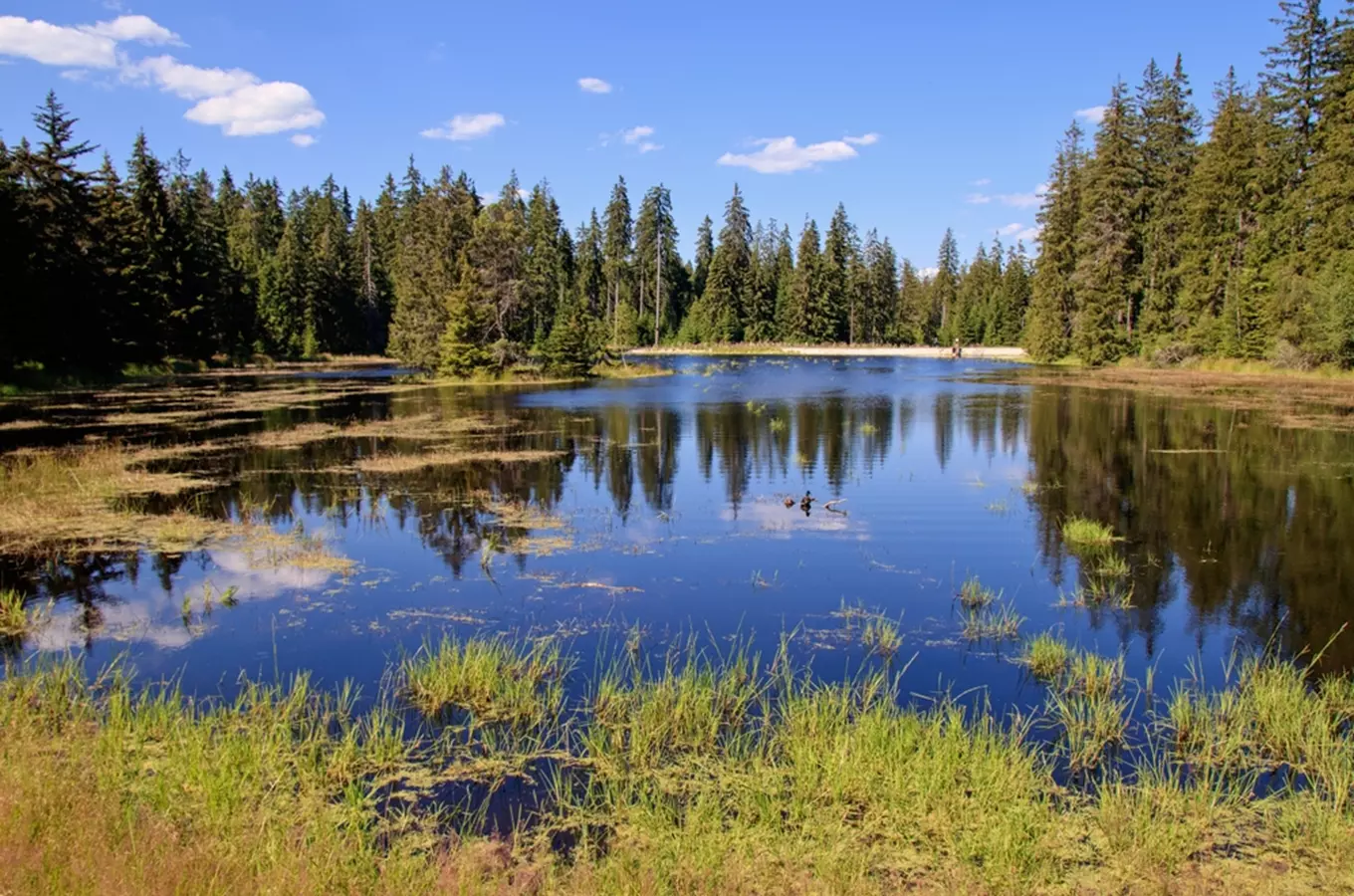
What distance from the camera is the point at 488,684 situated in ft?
26.7

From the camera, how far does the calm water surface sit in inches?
388

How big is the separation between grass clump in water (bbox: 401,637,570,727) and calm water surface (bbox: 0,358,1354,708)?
0.90 m

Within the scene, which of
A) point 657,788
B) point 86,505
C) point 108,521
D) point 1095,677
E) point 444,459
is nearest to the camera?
point 657,788

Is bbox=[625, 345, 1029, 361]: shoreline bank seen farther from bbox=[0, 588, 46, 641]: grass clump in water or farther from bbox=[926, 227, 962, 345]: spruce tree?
bbox=[0, 588, 46, 641]: grass clump in water

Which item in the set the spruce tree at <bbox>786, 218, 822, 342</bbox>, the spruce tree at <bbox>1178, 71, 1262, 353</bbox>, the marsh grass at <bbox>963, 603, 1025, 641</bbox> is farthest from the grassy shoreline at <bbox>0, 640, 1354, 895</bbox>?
the spruce tree at <bbox>786, 218, 822, 342</bbox>

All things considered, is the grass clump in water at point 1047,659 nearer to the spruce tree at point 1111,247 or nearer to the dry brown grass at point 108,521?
the dry brown grass at point 108,521

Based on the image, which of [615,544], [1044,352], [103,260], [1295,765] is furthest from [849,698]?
[1044,352]

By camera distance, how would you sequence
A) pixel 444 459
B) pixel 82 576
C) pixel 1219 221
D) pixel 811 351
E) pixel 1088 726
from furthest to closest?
pixel 811 351, pixel 1219 221, pixel 444 459, pixel 82 576, pixel 1088 726

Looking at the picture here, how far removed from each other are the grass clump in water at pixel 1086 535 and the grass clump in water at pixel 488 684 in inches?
392

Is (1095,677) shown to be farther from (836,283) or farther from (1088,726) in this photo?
(836,283)

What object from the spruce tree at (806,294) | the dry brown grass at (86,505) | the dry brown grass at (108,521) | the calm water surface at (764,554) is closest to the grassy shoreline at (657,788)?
the calm water surface at (764,554)

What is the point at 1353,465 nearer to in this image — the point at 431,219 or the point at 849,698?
the point at 849,698

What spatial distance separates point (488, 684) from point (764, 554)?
21.7ft

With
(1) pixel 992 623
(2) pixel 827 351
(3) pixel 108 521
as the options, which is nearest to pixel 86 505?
(3) pixel 108 521
